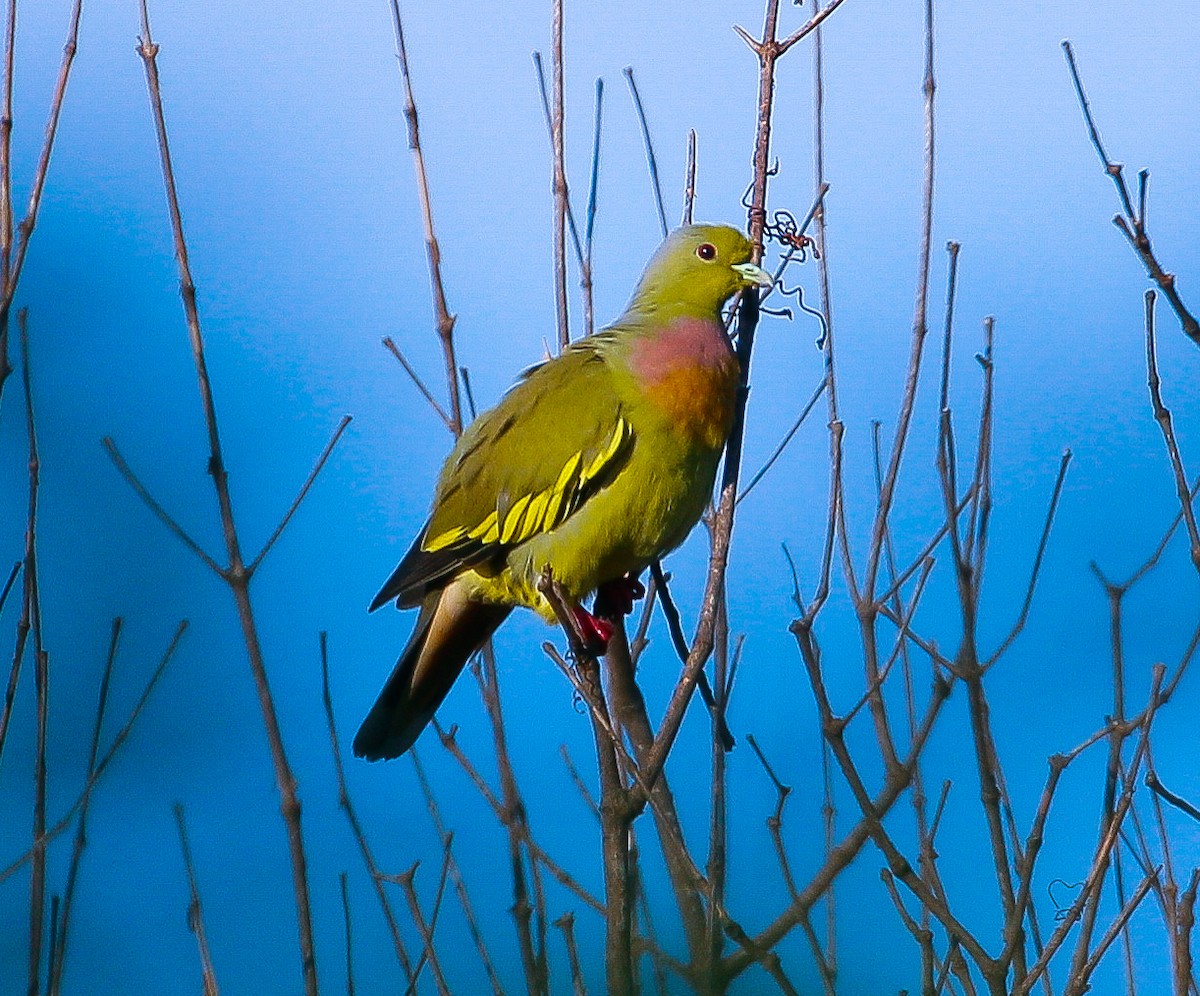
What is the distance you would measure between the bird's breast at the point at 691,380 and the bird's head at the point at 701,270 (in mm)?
92

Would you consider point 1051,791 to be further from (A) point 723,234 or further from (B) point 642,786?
(A) point 723,234

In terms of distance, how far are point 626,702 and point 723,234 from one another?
3.72 feet

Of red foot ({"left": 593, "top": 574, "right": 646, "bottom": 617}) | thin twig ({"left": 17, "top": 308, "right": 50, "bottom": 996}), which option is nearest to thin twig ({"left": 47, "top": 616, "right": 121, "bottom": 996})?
thin twig ({"left": 17, "top": 308, "right": 50, "bottom": 996})

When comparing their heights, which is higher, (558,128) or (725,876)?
(558,128)

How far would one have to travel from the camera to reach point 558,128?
2.74m

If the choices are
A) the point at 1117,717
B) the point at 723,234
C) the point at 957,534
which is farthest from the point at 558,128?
the point at 1117,717

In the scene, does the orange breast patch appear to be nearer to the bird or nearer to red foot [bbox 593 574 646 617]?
the bird

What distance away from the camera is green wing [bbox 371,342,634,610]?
10.2ft

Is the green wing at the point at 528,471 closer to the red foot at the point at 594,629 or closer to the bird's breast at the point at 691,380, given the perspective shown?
the bird's breast at the point at 691,380

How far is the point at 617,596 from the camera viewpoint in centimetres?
340

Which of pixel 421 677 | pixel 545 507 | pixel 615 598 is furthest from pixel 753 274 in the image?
pixel 421 677

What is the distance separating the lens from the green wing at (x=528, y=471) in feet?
10.2

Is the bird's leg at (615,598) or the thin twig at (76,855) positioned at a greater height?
the bird's leg at (615,598)

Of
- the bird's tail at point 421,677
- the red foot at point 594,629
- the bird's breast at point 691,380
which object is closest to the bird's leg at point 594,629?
the red foot at point 594,629
